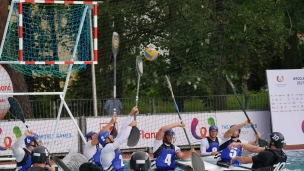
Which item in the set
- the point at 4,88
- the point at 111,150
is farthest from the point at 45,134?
the point at 111,150

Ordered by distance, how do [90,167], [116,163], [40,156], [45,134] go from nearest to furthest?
[90,167]
[40,156]
[116,163]
[45,134]

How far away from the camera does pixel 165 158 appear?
11.3 meters

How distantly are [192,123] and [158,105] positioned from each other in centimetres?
101

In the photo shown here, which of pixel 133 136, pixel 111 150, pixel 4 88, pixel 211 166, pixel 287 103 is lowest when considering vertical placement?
A: pixel 211 166

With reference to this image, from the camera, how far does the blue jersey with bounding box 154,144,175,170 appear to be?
445 inches

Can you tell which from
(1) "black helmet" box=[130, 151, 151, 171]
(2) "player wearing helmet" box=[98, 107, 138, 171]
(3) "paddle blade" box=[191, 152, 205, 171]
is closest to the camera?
(1) "black helmet" box=[130, 151, 151, 171]

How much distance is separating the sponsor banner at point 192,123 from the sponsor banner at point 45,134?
0.48 meters

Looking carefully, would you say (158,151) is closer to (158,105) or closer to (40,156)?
(40,156)

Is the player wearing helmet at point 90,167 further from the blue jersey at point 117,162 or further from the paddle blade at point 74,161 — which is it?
the blue jersey at point 117,162

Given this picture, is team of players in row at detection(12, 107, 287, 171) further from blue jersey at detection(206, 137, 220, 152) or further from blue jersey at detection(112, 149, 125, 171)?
blue jersey at detection(206, 137, 220, 152)

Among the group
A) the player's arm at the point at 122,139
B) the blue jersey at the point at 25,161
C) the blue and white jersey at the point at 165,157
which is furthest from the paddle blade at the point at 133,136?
the blue jersey at the point at 25,161

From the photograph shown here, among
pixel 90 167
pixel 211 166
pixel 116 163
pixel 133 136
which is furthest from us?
pixel 133 136

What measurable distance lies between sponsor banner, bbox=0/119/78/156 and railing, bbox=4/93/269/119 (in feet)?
1.81

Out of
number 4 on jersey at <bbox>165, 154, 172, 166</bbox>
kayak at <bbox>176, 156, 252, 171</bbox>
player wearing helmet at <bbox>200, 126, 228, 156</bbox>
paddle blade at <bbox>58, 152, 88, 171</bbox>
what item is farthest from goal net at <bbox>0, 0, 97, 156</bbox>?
paddle blade at <bbox>58, 152, 88, 171</bbox>
